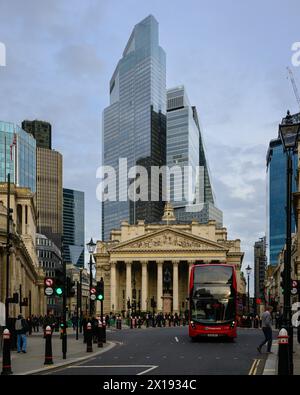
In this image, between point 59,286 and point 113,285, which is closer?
point 59,286

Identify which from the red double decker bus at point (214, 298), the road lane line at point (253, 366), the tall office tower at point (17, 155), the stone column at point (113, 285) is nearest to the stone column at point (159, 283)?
the stone column at point (113, 285)

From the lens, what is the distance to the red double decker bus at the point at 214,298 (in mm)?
41812

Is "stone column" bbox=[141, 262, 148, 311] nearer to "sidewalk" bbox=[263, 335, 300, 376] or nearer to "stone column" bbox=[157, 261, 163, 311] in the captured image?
"stone column" bbox=[157, 261, 163, 311]

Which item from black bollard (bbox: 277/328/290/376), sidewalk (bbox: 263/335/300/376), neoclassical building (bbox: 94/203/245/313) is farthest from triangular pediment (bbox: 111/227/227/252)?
black bollard (bbox: 277/328/290/376)

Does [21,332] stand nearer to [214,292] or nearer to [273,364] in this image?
[214,292]

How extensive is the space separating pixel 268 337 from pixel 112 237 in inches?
6018

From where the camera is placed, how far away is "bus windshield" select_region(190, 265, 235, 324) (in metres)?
41.8

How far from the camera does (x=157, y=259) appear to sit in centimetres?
16500

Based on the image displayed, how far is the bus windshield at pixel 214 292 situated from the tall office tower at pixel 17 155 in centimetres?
11732

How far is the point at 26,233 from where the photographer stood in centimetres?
12431

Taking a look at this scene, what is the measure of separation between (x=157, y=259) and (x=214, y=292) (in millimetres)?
123299

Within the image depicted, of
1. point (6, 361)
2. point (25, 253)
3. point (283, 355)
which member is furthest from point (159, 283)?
point (283, 355)
